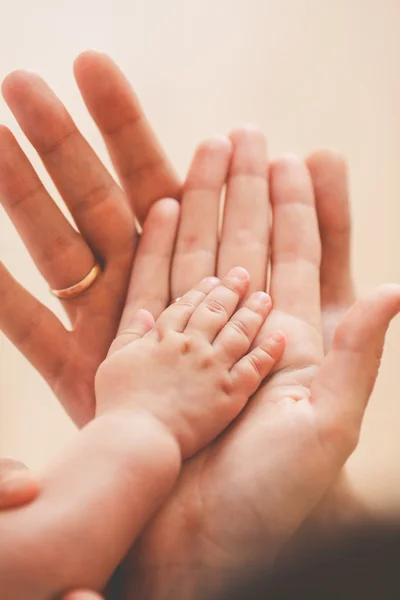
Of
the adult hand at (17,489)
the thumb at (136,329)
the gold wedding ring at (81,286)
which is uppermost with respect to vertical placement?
the adult hand at (17,489)

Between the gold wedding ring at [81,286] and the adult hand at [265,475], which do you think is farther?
the gold wedding ring at [81,286]

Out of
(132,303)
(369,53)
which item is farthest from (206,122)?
(132,303)

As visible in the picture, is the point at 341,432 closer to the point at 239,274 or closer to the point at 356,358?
the point at 356,358

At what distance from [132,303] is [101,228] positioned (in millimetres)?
82

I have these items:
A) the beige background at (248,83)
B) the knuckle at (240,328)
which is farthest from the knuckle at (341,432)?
the beige background at (248,83)

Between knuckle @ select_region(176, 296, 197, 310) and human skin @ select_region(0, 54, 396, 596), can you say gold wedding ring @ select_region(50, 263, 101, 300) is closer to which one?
human skin @ select_region(0, 54, 396, 596)

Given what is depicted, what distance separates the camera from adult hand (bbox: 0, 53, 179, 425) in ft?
1.93

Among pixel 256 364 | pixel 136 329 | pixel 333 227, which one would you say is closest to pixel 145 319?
pixel 136 329

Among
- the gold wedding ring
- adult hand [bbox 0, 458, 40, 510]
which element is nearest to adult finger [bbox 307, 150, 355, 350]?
the gold wedding ring

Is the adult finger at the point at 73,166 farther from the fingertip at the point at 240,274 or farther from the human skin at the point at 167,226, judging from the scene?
the fingertip at the point at 240,274

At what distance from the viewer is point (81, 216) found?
2.05 feet

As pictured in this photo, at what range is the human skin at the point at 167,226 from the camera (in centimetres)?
60

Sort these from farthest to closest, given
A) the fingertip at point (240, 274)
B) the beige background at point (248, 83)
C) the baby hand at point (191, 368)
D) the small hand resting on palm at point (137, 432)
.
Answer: the beige background at point (248, 83) < the fingertip at point (240, 274) < the baby hand at point (191, 368) < the small hand resting on palm at point (137, 432)

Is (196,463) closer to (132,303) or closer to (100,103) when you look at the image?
(132,303)
